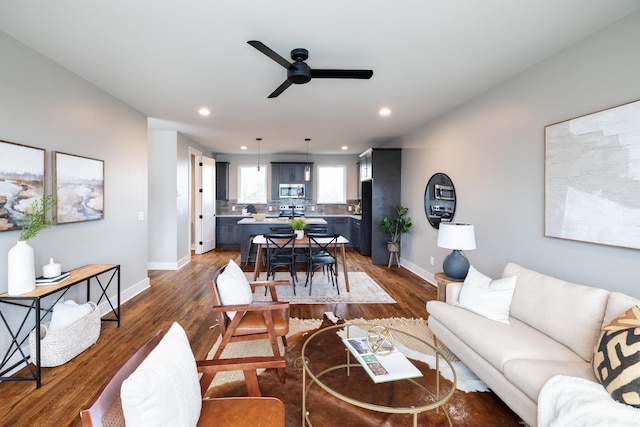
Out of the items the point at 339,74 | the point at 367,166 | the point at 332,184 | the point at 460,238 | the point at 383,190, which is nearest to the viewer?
the point at 339,74

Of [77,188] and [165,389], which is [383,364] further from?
[77,188]

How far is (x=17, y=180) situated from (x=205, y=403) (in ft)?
8.00

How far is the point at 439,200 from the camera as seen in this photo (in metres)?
4.46

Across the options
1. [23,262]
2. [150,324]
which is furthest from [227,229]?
[23,262]

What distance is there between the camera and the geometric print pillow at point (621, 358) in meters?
1.32

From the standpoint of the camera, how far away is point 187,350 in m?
1.24

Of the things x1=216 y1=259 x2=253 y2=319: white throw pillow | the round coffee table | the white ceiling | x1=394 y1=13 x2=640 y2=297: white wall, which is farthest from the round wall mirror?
x1=216 y1=259 x2=253 y2=319: white throw pillow

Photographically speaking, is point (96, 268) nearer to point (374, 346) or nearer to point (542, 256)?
point (374, 346)

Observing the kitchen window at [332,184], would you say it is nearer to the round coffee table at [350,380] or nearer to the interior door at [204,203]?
the interior door at [204,203]

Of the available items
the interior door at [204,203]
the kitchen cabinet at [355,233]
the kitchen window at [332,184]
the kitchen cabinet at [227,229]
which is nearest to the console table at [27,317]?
the interior door at [204,203]

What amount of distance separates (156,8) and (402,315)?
361 cm

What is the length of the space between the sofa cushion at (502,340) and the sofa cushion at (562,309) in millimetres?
60

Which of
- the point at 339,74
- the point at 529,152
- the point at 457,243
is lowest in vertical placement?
the point at 457,243

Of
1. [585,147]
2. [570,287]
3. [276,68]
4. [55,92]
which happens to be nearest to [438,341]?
[570,287]
